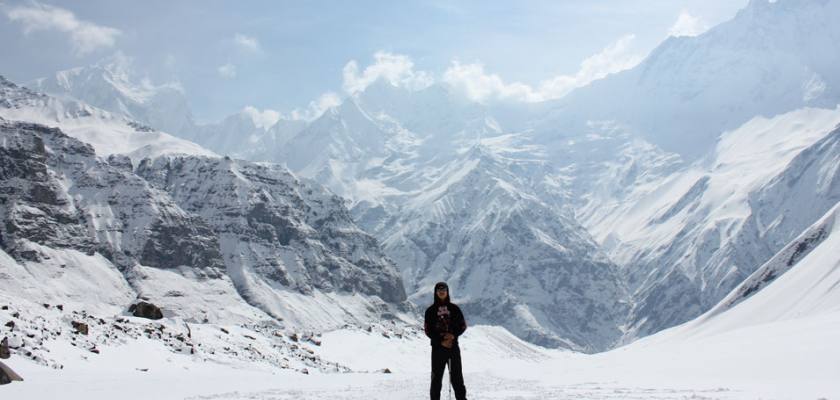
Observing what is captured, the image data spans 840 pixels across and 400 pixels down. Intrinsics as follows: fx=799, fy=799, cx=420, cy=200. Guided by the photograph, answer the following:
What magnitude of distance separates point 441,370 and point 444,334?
1134 mm

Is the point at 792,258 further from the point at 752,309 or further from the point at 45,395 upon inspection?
the point at 45,395

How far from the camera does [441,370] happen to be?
75.8 ft

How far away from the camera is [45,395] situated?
85.6 feet

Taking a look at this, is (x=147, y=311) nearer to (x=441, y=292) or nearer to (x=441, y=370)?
(x=441, y=370)

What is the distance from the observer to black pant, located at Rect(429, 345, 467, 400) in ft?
75.5

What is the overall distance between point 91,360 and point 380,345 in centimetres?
8442

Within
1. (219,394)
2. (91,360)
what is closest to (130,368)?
(91,360)

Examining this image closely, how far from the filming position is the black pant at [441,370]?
906 inches

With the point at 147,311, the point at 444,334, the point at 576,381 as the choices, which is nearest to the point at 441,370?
the point at 444,334

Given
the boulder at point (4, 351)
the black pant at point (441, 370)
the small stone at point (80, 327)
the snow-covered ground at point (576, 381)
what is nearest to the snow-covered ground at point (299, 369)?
the snow-covered ground at point (576, 381)

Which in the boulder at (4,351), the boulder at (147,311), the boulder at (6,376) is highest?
the boulder at (147,311)

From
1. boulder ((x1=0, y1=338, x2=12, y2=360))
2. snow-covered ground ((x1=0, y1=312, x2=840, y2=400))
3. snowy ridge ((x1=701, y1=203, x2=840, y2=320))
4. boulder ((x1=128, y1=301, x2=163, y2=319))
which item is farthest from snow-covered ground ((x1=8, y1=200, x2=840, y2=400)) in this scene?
snowy ridge ((x1=701, y1=203, x2=840, y2=320))

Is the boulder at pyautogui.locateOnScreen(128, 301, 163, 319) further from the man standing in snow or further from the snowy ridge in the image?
the snowy ridge

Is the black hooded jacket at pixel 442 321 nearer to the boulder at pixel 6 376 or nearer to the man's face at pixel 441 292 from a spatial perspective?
the man's face at pixel 441 292
